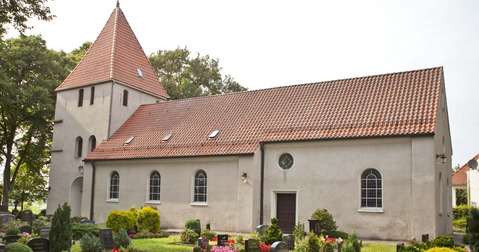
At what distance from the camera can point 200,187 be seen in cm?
2422

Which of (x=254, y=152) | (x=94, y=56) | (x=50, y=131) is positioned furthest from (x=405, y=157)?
(x=50, y=131)

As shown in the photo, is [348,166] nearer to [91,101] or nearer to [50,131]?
[91,101]

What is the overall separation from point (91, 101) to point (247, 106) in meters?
11.1

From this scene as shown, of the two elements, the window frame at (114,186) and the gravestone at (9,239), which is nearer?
the gravestone at (9,239)

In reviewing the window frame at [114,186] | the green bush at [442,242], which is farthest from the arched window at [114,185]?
the green bush at [442,242]

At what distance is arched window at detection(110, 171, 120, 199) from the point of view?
27.2m

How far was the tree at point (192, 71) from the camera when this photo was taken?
45750 mm

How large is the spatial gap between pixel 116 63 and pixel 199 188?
11.6m

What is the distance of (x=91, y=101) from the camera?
30484 millimetres

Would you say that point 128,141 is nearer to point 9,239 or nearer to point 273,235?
point 9,239

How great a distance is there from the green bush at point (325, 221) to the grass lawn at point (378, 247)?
1746 mm

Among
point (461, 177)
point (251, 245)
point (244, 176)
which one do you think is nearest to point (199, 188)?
point (244, 176)

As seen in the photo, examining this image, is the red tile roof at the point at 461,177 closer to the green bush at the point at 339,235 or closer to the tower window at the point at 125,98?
the green bush at the point at 339,235

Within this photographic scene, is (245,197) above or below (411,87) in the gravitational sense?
below
